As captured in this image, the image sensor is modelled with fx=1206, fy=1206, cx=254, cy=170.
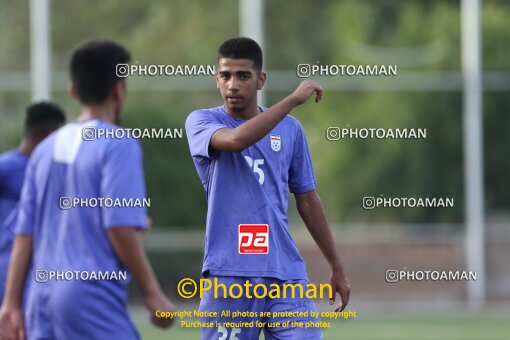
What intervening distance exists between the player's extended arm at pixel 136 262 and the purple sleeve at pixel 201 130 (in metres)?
1.02

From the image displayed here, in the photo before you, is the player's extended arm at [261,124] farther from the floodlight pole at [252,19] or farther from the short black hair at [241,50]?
the floodlight pole at [252,19]

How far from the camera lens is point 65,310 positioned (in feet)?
15.6

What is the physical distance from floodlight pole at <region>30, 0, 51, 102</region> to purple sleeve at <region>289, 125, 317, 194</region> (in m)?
12.2

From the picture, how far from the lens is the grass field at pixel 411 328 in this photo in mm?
13086

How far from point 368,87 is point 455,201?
2236 millimetres

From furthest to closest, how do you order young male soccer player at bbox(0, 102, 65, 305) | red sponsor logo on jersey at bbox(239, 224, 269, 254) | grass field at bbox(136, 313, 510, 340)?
1. grass field at bbox(136, 313, 510, 340)
2. young male soccer player at bbox(0, 102, 65, 305)
3. red sponsor logo on jersey at bbox(239, 224, 269, 254)

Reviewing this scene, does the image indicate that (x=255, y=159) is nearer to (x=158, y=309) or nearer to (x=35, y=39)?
(x=158, y=309)

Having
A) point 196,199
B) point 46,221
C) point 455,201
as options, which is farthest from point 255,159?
point 455,201

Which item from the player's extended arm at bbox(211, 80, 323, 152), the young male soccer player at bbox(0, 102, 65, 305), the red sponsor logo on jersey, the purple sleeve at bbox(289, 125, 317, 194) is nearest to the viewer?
the player's extended arm at bbox(211, 80, 323, 152)

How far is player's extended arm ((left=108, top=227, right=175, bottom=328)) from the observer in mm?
4742

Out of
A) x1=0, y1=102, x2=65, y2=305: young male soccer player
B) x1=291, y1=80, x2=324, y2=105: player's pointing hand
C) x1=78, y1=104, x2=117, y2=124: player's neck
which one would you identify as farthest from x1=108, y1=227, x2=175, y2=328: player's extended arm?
x1=0, y1=102, x2=65, y2=305: young male soccer player

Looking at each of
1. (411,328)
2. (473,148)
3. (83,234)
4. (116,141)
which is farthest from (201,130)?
(473,148)

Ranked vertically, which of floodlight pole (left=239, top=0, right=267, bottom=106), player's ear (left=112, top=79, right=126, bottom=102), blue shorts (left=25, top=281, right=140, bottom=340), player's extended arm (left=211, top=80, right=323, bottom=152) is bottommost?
blue shorts (left=25, top=281, right=140, bottom=340)

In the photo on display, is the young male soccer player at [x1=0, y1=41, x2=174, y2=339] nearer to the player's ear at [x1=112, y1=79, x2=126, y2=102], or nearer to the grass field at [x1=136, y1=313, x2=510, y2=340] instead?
the player's ear at [x1=112, y1=79, x2=126, y2=102]
